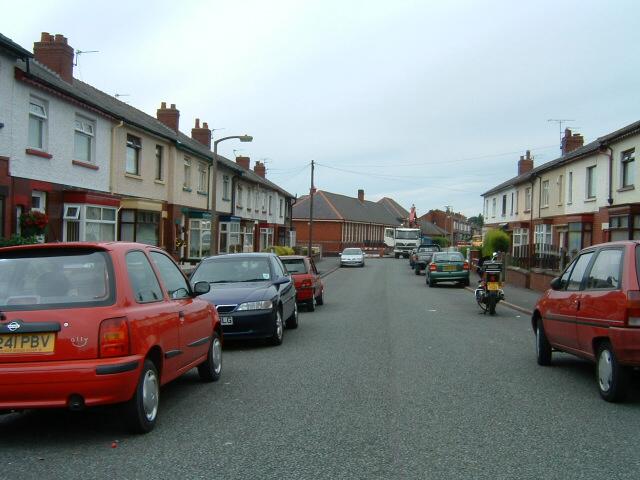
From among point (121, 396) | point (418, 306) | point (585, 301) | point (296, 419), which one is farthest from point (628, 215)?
point (121, 396)

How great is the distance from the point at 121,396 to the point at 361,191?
315ft

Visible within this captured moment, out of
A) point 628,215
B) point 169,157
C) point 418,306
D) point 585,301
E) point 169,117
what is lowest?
point 418,306

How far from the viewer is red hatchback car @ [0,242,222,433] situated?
502 cm

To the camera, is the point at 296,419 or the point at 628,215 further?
the point at 628,215

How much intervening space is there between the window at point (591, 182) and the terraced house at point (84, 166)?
1622 centimetres

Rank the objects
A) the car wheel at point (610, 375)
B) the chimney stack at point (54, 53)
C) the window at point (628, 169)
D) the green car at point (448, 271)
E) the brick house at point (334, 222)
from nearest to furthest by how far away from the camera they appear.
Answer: the car wheel at point (610, 375) → the chimney stack at point (54, 53) → the window at point (628, 169) → the green car at point (448, 271) → the brick house at point (334, 222)

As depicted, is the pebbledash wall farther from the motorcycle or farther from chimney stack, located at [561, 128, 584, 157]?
chimney stack, located at [561, 128, 584, 157]

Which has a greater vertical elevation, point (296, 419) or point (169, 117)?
point (169, 117)

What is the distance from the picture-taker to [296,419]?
599 centimetres

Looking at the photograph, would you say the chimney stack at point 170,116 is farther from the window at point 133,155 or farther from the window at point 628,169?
the window at point 628,169

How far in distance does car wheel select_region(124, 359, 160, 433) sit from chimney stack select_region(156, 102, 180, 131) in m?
27.4

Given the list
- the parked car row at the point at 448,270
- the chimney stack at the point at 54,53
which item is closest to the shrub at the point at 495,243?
the parked car row at the point at 448,270

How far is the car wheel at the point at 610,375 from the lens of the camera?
21.7 feet

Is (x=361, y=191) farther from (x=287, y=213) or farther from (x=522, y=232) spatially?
(x=522, y=232)
